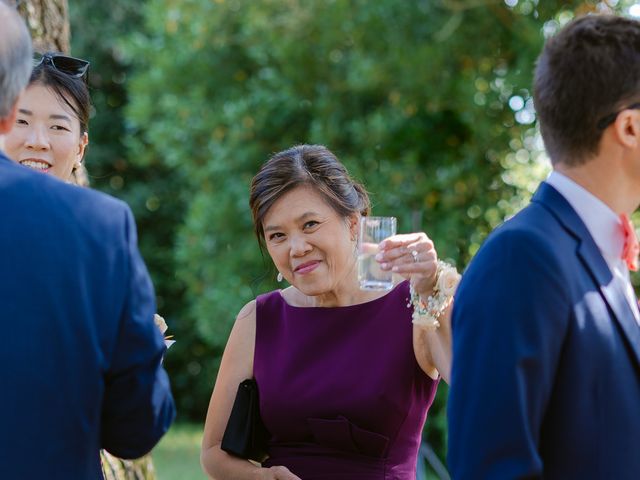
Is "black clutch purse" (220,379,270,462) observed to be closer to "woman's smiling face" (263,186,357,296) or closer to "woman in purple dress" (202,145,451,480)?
"woman in purple dress" (202,145,451,480)

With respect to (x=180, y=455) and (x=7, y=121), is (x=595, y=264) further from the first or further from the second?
(x=180, y=455)

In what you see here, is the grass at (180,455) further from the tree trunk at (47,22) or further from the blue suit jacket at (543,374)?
the blue suit jacket at (543,374)

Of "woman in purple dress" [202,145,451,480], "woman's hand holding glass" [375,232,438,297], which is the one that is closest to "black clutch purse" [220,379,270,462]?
"woman in purple dress" [202,145,451,480]

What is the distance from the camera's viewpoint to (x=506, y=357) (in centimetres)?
212

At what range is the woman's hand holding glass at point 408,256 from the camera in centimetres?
310

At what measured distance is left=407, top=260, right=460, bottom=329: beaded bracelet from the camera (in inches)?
126

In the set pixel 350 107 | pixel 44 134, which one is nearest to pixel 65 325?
pixel 44 134

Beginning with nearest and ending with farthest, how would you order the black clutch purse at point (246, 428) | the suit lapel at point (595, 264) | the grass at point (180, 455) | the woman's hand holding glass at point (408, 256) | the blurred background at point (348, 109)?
the suit lapel at point (595, 264) < the woman's hand holding glass at point (408, 256) < the black clutch purse at point (246, 428) < the blurred background at point (348, 109) < the grass at point (180, 455)

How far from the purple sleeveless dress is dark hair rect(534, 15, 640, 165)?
1.29 metres

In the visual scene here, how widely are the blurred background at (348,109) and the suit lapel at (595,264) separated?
5487 mm

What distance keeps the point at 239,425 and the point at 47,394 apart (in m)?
1.39

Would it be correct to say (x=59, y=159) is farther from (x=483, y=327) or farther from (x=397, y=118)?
(x=397, y=118)

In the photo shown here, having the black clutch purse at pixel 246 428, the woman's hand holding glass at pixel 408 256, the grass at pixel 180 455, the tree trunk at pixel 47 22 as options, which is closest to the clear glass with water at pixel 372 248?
the woman's hand holding glass at pixel 408 256

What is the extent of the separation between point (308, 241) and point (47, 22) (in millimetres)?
2082
